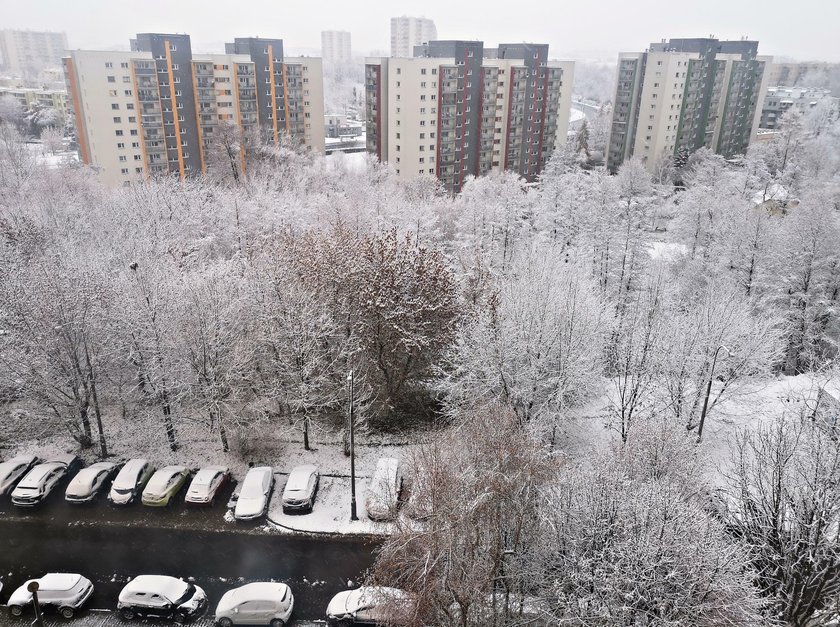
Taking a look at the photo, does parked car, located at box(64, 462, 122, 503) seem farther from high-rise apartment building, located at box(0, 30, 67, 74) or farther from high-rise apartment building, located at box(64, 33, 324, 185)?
high-rise apartment building, located at box(0, 30, 67, 74)

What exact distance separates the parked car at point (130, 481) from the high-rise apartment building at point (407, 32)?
560 ft

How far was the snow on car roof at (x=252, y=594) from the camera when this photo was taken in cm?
1520

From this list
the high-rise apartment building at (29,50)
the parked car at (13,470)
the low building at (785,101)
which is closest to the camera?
the parked car at (13,470)

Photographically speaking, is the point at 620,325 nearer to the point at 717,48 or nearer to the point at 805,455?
the point at 805,455

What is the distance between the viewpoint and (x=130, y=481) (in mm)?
19938

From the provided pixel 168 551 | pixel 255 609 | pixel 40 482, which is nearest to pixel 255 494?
pixel 168 551

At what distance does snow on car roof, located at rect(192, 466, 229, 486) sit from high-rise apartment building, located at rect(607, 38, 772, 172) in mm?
67586

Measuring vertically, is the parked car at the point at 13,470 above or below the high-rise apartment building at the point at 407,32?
below

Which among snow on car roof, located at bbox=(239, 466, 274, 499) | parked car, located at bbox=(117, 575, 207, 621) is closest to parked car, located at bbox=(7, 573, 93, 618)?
parked car, located at bbox=(117, 575, 207, 621)

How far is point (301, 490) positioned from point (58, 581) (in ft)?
22.9

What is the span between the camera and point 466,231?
141ft

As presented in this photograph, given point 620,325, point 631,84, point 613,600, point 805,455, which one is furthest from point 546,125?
point 613,600

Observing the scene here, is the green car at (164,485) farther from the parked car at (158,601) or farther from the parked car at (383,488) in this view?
the parked car at (383,488)

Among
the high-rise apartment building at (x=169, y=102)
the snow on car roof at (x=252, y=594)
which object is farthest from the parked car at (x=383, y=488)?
the high-rise apartment building at (x=169, y=102)
